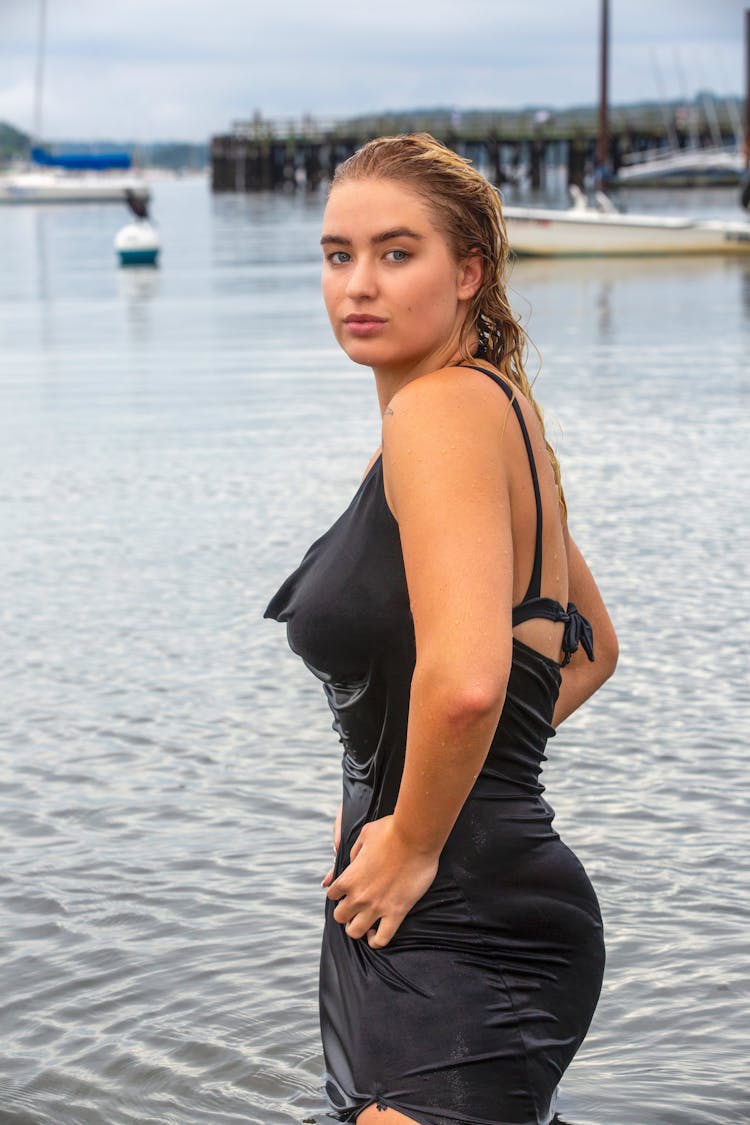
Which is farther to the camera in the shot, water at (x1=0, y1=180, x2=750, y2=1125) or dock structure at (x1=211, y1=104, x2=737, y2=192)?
dock structure at (x1=211, y1=104, x2=737, y2=192)

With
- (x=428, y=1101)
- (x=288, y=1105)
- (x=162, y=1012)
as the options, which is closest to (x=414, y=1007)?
(x=428, y=1101)

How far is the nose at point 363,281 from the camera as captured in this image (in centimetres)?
216

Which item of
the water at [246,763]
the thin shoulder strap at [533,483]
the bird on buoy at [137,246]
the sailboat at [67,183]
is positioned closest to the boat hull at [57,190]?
the sailboat at [67,183]

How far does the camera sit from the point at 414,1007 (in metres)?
2.10

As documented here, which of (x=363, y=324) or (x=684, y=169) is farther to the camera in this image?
(x=684, y=169)

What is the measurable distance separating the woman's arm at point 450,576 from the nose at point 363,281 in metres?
0.16

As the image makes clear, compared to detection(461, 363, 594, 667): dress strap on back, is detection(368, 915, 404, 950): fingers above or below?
below

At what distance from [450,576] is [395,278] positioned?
1.40 ft

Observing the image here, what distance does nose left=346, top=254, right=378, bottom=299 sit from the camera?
7.07 feet

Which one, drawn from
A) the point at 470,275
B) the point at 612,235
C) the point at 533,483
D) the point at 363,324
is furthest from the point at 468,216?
the point at 612,235

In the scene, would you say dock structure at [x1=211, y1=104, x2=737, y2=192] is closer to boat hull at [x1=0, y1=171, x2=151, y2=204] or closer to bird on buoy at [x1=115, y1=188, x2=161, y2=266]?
boat hull at [x1=0, y1=171, x2=151, y2=204]

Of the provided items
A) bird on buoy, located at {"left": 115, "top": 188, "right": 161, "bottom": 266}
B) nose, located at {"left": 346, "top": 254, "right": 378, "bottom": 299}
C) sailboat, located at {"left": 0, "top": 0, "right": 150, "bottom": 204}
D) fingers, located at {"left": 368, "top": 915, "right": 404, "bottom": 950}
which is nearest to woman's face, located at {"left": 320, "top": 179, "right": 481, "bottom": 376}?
nose, located at {"left": 346, "top": 254, "right": 378, "bottom": 299}

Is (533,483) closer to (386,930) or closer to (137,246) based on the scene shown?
(386,930)

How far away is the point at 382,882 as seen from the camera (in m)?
2.11
